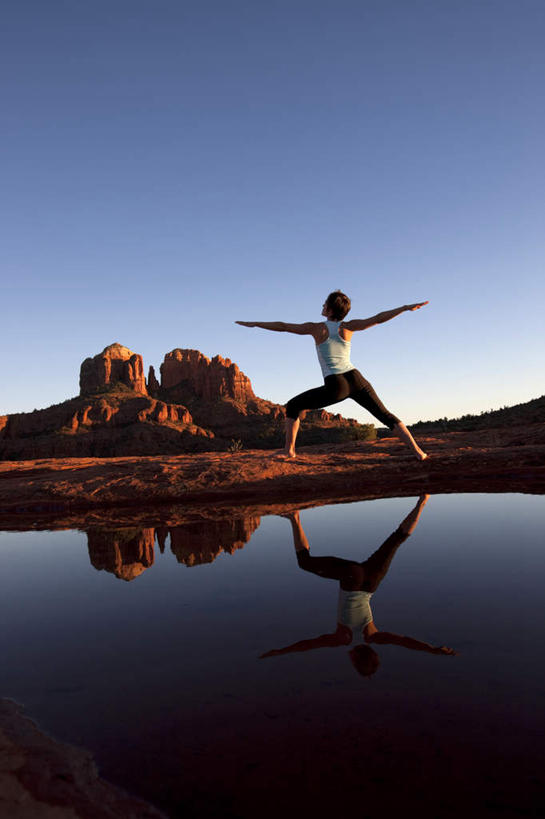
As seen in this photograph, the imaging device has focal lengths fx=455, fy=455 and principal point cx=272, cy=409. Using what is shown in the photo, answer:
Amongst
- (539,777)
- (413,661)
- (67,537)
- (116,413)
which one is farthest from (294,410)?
(116,413)

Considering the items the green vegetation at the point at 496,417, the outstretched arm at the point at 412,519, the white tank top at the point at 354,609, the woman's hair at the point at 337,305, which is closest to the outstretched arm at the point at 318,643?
the white tank top at the point at 354,609

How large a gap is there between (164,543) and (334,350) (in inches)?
148

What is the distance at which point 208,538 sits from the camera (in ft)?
16.7

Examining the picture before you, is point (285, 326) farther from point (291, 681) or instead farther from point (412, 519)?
point (291, 681)

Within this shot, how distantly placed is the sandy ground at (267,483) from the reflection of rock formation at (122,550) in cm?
109

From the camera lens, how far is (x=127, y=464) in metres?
10.4

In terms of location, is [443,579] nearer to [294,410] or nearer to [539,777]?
[539,777]

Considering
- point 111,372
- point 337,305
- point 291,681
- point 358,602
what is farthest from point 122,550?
point 111,372

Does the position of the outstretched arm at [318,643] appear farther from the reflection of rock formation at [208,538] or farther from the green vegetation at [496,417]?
the green vegetation at [496,417]

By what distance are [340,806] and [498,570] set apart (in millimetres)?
2486

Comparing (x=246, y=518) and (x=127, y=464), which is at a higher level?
(x=127, y=464)

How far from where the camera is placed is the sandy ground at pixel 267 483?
7.42 m

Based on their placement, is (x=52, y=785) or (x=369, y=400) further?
(x=369, y=400)

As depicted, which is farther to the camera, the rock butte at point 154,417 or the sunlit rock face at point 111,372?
the sunlit rock face at point 111,372
